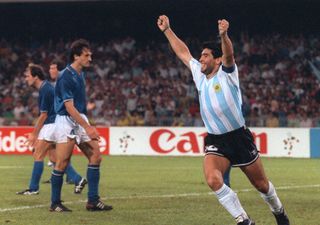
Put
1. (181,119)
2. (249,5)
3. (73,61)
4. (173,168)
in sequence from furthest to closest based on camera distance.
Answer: (249,5) < (181,119) < (173,168) < (73,61)

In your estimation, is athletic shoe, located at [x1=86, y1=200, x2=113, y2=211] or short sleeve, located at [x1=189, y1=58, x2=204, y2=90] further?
athletic shoe, located at [x1=86, y1=200, x2=113, y2=211]

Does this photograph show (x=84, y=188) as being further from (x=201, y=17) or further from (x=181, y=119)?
(x=201, y=17)

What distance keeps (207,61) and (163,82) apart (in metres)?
24.2

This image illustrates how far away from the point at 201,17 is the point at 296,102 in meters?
8.83

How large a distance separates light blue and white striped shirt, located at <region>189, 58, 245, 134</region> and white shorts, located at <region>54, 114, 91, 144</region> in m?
2.81

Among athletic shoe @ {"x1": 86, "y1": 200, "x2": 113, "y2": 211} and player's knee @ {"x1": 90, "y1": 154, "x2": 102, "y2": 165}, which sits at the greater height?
player's knee @ {"x1": 90, "y1": 154, "x2": 102, "y2": 165}

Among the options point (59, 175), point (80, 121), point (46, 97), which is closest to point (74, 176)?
point (46, 97)

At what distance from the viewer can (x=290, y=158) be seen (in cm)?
2478

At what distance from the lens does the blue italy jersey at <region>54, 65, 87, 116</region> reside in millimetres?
10578

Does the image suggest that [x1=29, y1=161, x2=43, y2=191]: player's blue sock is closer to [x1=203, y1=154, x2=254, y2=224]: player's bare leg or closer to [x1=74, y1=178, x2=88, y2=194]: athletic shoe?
[x1=74, y1=178, x2=88, y2=194]: athletic shoe

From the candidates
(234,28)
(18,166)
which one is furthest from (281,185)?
(234,28)

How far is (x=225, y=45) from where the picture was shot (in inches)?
312

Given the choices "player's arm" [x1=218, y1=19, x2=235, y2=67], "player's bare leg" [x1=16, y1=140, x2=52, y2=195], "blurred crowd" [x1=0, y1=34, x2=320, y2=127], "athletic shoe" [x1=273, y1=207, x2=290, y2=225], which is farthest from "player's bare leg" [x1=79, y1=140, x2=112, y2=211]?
"blurred crowd" [x1=0, y1=34, x2=320, y2=127]

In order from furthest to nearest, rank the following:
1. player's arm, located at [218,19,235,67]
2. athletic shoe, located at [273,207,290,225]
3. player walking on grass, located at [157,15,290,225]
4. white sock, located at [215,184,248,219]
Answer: athletic shoe, located at [273,207,290,225]
player walking on grass, located at [157,15,290,225]
white sock, located at [215,184,248,219]
player's arm, located at [218,19,235,67]
